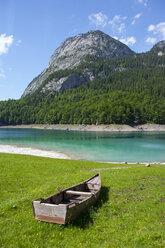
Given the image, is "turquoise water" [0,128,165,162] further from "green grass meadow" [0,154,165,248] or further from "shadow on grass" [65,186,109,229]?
"shadow on grass" [65,186,109,229]

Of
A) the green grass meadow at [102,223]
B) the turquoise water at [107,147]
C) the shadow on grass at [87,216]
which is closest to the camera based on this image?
the green grass meadow at [102,223]

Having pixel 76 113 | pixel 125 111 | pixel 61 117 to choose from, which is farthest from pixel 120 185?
pixel 61 117

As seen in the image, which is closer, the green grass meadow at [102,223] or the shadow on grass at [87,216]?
the green grass meadow at [102,223]

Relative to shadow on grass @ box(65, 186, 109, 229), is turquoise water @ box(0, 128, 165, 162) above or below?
below

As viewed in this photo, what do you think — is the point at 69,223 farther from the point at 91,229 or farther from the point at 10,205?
the point at 10,205

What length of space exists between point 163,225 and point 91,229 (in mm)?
3561

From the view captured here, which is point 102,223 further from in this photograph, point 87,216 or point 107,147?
point 107,147

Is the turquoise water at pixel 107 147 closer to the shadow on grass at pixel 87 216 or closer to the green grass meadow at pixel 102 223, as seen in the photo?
the green grass meadow at pixel 102 223

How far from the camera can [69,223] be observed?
8273 millimetres

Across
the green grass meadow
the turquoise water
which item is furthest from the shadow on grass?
the turquoise water

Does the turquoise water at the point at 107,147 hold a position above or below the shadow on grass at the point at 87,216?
below

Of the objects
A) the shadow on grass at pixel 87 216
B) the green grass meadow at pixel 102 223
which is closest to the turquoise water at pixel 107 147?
the green grass meadow at pixel 102 223

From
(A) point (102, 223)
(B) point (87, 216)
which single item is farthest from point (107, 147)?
(A) point (102, 223)

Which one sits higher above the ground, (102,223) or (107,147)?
(102,223)
